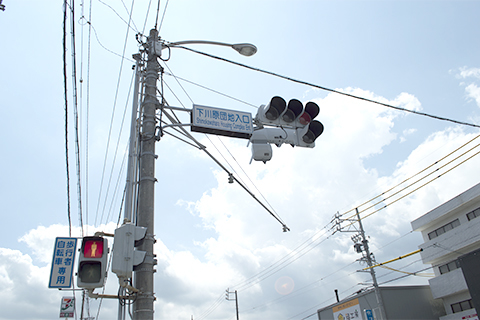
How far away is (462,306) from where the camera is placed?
89.1 ft

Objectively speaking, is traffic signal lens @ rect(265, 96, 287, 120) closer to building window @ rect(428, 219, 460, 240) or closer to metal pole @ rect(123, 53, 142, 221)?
metal pole @ rect(123, 53, 142, 221)

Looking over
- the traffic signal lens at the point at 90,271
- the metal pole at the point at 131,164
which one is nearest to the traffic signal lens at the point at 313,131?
the metal pole at the point at 131,164

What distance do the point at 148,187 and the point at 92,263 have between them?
5.02 ft

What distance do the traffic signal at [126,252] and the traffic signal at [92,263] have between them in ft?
0.58

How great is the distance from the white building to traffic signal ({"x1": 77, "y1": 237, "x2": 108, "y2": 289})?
28.1 m

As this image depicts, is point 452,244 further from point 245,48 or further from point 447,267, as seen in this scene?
point 245,48

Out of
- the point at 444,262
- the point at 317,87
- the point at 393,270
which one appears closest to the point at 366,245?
the point at 393,270

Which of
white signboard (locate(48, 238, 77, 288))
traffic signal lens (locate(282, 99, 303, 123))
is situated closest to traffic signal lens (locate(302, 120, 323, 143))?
traffic signal lens (locate(282, 99, 303, 123))

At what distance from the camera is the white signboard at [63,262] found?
707cm

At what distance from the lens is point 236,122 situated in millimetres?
7035

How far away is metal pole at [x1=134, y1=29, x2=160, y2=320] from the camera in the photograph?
5.07 meters

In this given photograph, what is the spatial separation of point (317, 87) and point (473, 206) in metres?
25.5

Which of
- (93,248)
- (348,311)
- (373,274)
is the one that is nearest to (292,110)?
(93,248)

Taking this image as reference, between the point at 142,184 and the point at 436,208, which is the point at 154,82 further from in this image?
the point at 436,208
